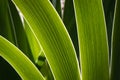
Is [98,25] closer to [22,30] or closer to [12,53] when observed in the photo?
[12,53]

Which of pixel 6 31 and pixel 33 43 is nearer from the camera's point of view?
pixel 6 31

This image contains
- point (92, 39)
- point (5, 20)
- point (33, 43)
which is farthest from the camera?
point (33, 43)

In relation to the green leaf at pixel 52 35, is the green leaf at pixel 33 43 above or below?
below

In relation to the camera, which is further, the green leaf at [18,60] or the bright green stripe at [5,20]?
the bright green stripe at [5,20]

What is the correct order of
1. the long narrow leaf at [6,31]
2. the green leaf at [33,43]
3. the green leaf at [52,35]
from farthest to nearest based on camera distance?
1. the green leaf at [33,43]
2. the long narrow leaf at [6,31]
3. the green leaf at [52,35]

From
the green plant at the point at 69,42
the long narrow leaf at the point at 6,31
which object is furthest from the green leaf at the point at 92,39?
the long narrow leaf at the point at 6,31

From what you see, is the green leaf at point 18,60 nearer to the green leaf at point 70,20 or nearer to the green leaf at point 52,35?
the green leaf at point 52,35

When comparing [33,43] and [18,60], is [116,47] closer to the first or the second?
[18,60]

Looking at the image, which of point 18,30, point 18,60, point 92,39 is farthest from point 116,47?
point 18,30
